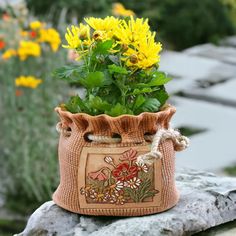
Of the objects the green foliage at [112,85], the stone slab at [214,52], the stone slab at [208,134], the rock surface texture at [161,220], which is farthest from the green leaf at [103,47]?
the stone slab at [214,52]

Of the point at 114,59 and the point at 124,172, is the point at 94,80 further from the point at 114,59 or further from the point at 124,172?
the point at 124,172

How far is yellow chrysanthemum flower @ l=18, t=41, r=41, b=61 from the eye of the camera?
4176mm

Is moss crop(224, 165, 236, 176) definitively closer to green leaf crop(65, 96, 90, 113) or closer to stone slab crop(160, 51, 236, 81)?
stone slab crop(160, 51, 236, 81)

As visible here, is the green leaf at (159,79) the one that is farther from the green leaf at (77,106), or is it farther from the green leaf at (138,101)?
the green leaf at (77,106)

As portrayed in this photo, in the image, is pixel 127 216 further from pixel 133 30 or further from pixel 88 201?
pixel 133 30

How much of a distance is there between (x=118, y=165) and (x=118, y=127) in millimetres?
93

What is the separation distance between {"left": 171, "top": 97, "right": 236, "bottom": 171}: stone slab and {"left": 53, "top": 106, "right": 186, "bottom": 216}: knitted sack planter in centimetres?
290

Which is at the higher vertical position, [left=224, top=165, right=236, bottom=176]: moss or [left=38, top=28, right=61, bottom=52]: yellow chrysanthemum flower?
[left=38, top=28, right=61, bottom=52]: yellow chrysanthemum flower

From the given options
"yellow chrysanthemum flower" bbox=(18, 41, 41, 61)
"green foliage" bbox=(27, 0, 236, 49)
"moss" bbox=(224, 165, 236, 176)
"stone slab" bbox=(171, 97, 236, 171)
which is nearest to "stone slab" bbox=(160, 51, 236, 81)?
"green foliage" bbox=(27, 0, 236, 49)

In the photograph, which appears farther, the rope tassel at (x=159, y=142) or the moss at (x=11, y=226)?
the moss at (x=11, y=226)

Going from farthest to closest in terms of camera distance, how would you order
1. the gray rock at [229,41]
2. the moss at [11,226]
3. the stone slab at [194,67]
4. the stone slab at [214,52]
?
the gray rock at [229,41], the stone slab at [214,52], the stone slab at [194,67], the moss at [11,226]

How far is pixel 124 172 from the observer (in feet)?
6.34

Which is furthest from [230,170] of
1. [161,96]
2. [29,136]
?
[161,96]

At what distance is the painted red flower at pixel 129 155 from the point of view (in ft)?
6.32
